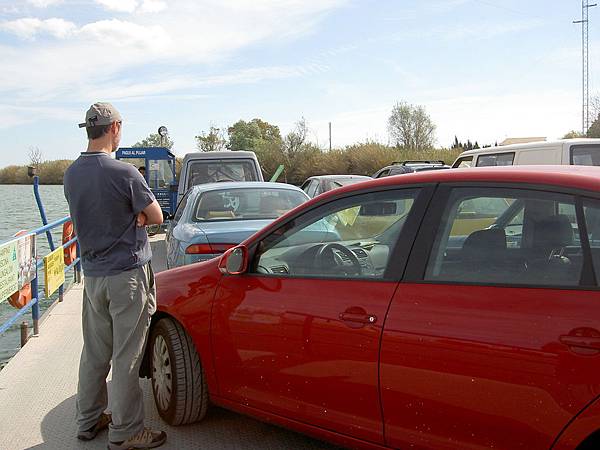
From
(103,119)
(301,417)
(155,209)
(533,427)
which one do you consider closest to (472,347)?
(533,427)

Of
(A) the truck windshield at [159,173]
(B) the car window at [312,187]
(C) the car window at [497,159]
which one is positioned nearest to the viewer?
(C) the car window at [497,159]

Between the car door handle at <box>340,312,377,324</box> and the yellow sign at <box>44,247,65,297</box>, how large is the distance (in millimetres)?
4847

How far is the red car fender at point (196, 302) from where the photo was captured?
3730 millimetres

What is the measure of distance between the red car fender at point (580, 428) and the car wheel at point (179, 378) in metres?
2.22

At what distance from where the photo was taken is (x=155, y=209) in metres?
3.55

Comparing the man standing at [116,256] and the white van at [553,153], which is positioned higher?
the white van at [553,153]

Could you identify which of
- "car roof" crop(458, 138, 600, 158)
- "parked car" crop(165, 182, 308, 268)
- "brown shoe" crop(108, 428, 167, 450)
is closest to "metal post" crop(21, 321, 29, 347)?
"parked car" crop(165, 182, 308, 268)

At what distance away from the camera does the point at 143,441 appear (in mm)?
3664

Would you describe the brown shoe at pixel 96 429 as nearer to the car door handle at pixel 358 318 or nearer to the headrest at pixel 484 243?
the car door handle at pixel 358 318

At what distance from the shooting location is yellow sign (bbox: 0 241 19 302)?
18.1ft

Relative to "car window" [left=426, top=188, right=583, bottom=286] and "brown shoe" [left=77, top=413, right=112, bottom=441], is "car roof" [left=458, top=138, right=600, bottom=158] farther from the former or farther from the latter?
"brown shoe" [left=77, top=413, right=112, bottom=441]

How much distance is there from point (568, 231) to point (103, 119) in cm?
255

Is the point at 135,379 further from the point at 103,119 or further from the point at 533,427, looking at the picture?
the point at 533,427

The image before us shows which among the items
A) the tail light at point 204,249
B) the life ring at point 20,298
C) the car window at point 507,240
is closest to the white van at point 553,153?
the tail light at point 204,249
